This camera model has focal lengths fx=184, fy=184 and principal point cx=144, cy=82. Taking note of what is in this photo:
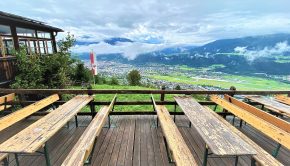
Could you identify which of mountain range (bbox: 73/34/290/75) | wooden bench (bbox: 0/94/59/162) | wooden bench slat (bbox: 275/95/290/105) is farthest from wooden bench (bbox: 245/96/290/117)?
mountain range (bbox: 73/34/290/75)

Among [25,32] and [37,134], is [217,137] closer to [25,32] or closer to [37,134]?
[37,134]

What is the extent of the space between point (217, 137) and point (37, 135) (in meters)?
2.23

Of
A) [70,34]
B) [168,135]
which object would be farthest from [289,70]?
[168,135]

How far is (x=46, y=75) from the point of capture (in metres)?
9.65

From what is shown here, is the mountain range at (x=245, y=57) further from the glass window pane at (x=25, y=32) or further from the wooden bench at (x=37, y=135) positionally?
the wooden bench at (x=37, y=135)

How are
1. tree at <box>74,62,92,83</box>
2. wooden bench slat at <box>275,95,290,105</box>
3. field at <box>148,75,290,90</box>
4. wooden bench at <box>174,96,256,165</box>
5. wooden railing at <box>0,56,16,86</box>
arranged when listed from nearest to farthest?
wooden bench at <box>174,96,256,165</box> → wooden bench slat at <box>275,95,290,105</box> → wooden railing at <box>0,56,16,86</box> → tree at <box>74,62,92,83</box> → field at <box>148,75,290,90</box>

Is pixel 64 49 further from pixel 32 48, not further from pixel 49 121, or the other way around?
pixel 49 121

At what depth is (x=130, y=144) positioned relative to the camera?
3471 millimetres

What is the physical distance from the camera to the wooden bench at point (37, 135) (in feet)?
6.44

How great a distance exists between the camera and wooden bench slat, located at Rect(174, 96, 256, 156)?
6.48ft

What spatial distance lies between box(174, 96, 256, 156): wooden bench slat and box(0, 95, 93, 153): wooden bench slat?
193 cm

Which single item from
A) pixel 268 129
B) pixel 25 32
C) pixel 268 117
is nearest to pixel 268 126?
pixel 268 129

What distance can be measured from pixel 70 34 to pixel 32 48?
243cm

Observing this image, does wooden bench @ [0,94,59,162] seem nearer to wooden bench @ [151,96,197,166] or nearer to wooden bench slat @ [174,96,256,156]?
wooden bench @ [151,96,197,166]
